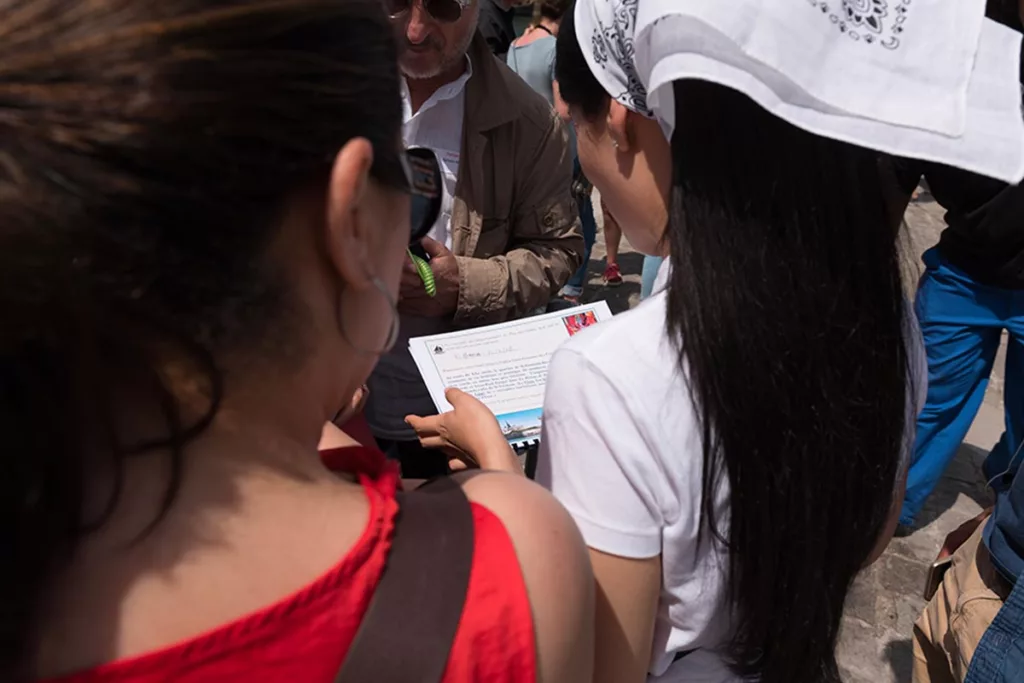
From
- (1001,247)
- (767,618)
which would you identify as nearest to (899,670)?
(1001,247)

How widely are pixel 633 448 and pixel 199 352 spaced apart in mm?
476

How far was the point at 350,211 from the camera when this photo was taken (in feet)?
2.16

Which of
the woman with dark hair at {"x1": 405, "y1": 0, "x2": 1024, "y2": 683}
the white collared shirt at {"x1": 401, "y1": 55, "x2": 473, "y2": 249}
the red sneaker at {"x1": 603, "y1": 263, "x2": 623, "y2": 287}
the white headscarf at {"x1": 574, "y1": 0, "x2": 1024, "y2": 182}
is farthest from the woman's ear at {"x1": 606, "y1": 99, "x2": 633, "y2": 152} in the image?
the red sneaker at {"x1": 603, "y1": 263, "x2": 623, "y2": 287}

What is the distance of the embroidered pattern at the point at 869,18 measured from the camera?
0.82 m

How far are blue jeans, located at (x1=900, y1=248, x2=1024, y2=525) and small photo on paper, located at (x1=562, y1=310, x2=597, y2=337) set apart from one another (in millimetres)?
1372

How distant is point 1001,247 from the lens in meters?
2.42

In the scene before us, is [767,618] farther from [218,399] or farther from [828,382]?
[218,399]

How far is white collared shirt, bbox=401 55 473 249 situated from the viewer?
6.55ft

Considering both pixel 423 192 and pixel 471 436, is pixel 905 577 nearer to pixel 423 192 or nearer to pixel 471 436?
pixel 471 436

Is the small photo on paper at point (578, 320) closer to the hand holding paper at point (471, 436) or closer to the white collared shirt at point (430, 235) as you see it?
the white collared shirt at point (430, 235)

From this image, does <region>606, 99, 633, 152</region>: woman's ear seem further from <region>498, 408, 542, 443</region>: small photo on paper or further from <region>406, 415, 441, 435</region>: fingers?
<region>498, 408, 542, 443</region>: small photo on paper

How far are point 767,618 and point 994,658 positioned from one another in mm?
656

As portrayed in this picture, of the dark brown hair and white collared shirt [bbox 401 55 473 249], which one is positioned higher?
the dark brown hair

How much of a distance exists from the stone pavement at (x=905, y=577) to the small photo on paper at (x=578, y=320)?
0.82 m
